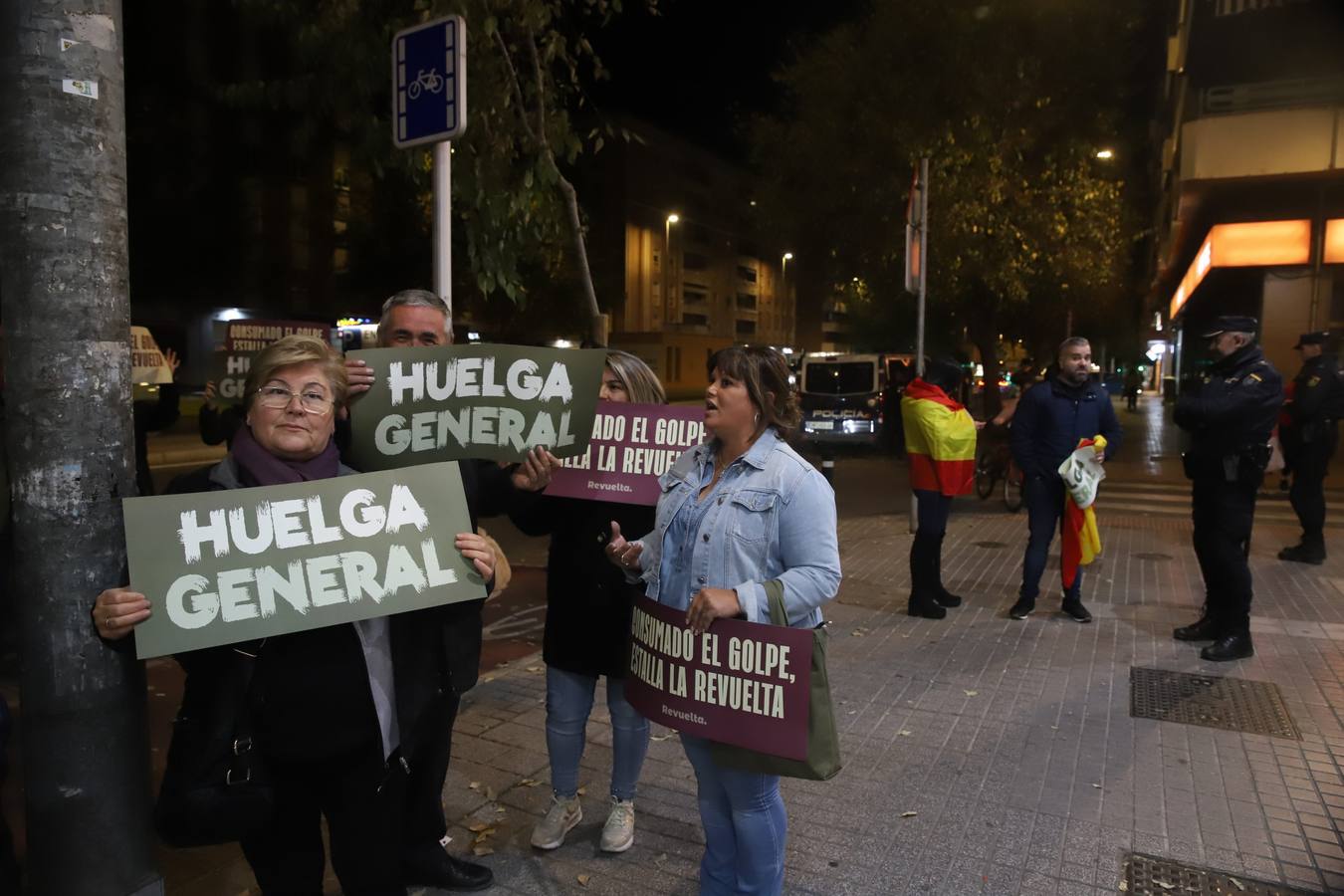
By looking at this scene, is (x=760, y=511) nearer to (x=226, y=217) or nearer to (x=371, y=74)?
(x=371, y=74)

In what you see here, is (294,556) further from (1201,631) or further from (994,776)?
(1201,631)

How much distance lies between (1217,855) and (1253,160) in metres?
15.4

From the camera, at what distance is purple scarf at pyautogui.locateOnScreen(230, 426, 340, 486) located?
2283 millimetres

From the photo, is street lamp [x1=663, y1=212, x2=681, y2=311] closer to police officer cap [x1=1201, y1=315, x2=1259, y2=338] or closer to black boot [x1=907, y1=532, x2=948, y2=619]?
black boot [x1=907, y1=532, x2=948, y2=619]

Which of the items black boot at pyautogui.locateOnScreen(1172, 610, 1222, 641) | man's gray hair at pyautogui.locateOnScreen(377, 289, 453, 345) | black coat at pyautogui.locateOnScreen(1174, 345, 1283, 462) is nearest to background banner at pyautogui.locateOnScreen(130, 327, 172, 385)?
man's gray hair at pyautogui.locateOnScreen(377, 289, 453, 345)

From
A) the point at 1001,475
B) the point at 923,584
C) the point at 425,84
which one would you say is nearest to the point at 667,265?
the point at 1001,475

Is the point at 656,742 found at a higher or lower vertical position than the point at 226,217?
lower

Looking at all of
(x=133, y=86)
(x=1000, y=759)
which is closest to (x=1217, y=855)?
(x=1000, y=759)

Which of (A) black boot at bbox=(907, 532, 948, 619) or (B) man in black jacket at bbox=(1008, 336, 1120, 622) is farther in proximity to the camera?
(A) black boot at bbox=(907, 532, 948, 619)

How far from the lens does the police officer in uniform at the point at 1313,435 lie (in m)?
8.74

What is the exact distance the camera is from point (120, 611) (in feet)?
6.82

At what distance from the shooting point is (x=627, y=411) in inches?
140

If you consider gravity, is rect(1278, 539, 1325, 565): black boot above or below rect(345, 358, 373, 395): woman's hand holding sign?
below

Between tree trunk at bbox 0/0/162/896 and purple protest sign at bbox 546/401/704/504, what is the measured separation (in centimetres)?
152
